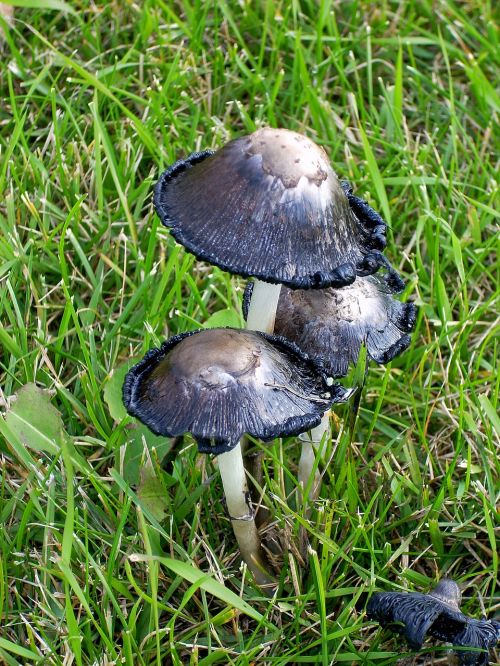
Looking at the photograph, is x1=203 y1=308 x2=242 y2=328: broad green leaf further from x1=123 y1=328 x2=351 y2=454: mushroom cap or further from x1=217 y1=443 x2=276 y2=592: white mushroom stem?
x1=123 y1=328 x2=351 y2=454: mushroom cap

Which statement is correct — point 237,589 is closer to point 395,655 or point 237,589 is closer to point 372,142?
point 395,655

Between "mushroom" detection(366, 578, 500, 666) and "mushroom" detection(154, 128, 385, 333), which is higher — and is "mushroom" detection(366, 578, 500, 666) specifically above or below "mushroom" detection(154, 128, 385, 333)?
below


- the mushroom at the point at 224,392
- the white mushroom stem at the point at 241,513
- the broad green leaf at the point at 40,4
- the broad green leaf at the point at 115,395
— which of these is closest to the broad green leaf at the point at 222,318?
the broad green leaf at the point at 115,395

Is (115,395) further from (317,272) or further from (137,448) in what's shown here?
(317,272)

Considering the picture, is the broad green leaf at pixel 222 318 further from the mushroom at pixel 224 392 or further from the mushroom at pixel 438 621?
the mushroom at pixel 438 621

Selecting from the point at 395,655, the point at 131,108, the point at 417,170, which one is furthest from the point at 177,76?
the point at 395,655

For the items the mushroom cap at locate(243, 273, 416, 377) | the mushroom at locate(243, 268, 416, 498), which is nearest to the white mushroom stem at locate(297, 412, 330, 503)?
the mushroom at locate(243, 268, 416, 498)
